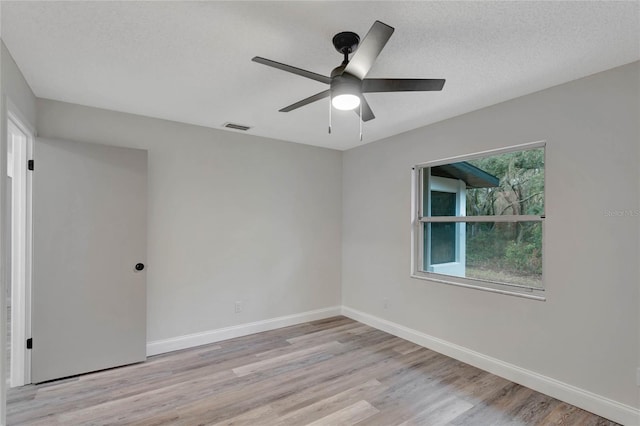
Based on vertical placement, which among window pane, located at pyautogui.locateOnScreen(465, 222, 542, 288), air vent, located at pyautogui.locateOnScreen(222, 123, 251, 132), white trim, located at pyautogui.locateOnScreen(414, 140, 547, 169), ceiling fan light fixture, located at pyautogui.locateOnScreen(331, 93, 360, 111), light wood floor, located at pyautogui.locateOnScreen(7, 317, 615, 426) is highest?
air vent, located at pyautogui.locateOnScreen(222, 123, 251, 132)

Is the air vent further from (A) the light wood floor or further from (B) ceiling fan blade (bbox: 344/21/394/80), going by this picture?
A: (A) the light wood floor

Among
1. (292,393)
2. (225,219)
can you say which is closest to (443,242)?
(292,393)

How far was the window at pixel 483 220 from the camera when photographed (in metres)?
2.82

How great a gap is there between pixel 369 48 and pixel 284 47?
27.5 inches

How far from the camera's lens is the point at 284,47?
6.69 feet

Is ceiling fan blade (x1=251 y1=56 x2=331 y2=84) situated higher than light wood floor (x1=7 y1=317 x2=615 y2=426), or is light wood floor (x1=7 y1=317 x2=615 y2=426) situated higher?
ceiling fan blade (x1=251 y1=56 x2=331 y2=84)

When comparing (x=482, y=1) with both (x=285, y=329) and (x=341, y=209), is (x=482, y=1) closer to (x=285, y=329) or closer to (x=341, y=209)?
(x=341, y=209)

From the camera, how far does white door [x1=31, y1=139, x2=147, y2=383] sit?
2.76m

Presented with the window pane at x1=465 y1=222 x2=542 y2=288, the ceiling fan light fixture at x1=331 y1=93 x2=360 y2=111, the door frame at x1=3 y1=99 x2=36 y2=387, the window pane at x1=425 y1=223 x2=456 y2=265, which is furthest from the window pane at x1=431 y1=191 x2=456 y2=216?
the door frame at x1=3 y1=99 x2=36 y2=387

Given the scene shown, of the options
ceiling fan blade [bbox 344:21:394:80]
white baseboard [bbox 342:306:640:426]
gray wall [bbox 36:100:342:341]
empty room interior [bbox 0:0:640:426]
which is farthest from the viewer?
gray wall [bbox 36:100:342:341]

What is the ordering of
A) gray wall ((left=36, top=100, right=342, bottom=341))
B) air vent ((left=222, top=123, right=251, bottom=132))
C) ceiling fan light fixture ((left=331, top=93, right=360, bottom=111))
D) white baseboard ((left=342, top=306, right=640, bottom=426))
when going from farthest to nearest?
air vent ((left=222, top=123, right=251, bottom=132)) < gray wall ((left=36, top=100, right=342, bottom=341)) < white baseboard ((left=342, top=306, right=640, bottom=426)) < ceiling fan light fixture ((left=331, top=93, right=360, bottom=111))

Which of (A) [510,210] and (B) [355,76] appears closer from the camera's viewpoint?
(B) [355,76]

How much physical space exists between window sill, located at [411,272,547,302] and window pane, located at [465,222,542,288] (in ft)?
0.20

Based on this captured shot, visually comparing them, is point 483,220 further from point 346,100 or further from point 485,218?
point 346,100
